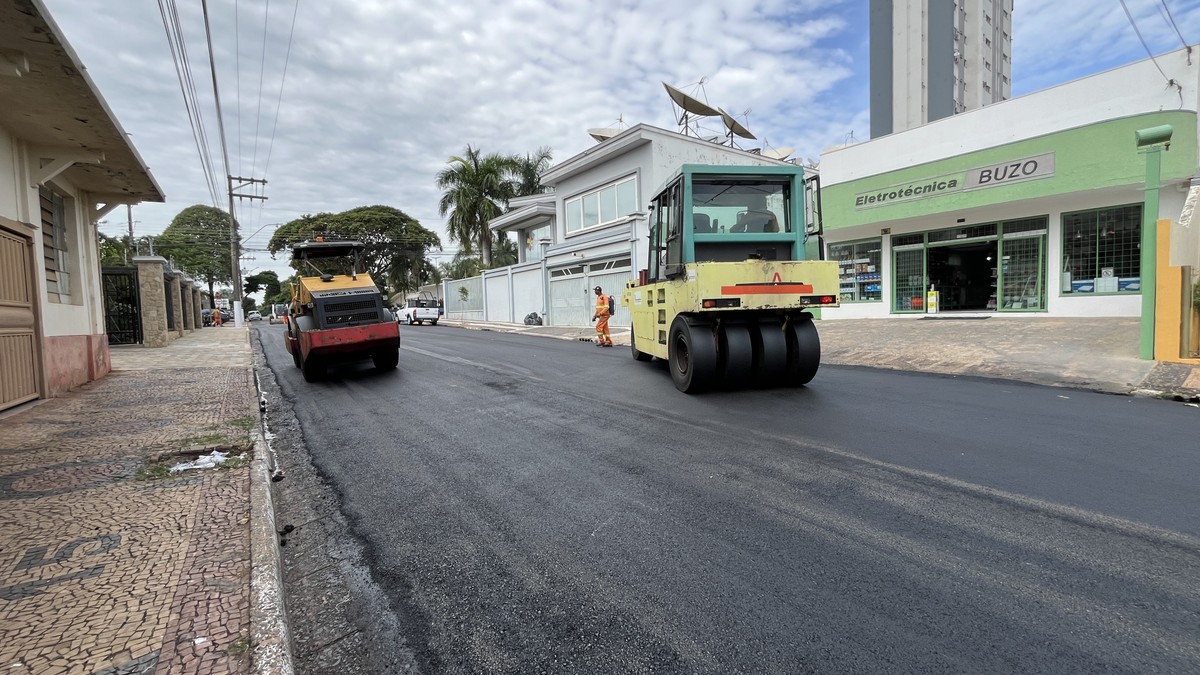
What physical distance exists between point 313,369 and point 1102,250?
17.7 m

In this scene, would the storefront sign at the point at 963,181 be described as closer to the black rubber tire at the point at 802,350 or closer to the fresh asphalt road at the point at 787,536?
the fresh asphalt road at the point at 787,536

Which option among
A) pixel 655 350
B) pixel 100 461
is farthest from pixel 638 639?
pixel 655 350

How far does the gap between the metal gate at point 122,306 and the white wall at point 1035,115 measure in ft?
73.0

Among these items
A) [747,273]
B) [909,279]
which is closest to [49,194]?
[747,273]

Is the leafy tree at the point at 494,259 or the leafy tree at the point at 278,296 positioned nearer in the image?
the leafy tree at the point at 494,259

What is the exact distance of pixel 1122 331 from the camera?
1111 centimetres

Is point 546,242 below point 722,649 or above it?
above

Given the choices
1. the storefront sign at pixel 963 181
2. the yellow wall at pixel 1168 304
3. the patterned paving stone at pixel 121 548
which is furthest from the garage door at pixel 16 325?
the storefront sign at pixel 963 181

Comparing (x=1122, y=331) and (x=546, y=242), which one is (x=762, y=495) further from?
(x=546, y=242)

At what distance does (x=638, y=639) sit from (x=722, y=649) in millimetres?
340

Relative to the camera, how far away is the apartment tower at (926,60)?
40.2 meters

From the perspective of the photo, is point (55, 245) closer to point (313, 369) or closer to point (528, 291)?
point (313, 369)

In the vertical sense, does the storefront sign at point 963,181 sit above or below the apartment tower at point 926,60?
below

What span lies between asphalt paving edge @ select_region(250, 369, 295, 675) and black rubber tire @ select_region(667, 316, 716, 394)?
497 centimetres
